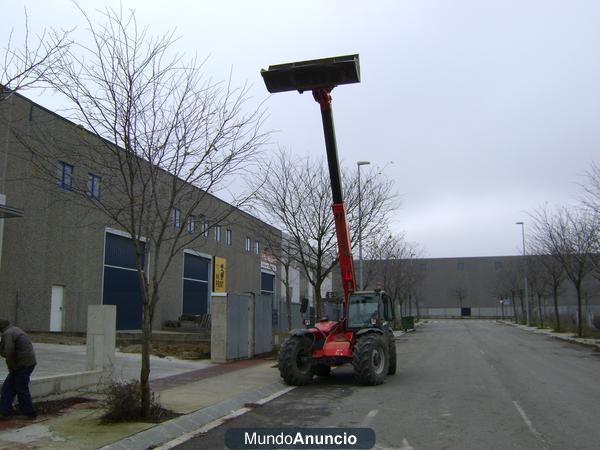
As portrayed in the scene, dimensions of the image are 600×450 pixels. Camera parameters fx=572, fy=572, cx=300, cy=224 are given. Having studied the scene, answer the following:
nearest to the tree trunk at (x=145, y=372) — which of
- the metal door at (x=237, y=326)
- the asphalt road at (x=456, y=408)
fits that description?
the asphalt road at (x=456, y=408)

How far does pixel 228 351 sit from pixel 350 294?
514cm

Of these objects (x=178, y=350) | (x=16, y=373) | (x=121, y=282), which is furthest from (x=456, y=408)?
(x=121, y=282)

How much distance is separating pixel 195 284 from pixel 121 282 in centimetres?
1097

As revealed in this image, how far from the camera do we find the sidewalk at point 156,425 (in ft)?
24.2

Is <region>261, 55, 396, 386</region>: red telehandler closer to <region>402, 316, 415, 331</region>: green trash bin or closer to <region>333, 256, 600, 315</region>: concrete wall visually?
<region>402, 316, 415, 331</region>: green trash bin

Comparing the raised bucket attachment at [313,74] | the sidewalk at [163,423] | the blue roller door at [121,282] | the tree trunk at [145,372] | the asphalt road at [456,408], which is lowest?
the asphalt road at [456,408]

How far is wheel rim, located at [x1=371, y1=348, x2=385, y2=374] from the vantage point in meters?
13.8

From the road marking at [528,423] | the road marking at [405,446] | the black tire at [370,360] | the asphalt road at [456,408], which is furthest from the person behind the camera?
the black tire at [370,360]

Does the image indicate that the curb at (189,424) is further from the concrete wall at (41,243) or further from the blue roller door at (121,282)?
the blue roller door at (121,282)

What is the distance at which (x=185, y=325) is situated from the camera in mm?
38500

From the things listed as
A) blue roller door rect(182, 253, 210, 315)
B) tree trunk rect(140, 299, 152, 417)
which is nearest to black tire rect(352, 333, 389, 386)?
tree trunk rect(140, 299, 152, 417)

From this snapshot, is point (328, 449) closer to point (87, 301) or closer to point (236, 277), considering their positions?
point (87, 301)

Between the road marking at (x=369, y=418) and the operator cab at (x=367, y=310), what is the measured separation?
4905mm

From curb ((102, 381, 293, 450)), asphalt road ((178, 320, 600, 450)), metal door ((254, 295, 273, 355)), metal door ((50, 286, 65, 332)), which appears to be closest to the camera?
curb ((102, 381, 293, 450))
